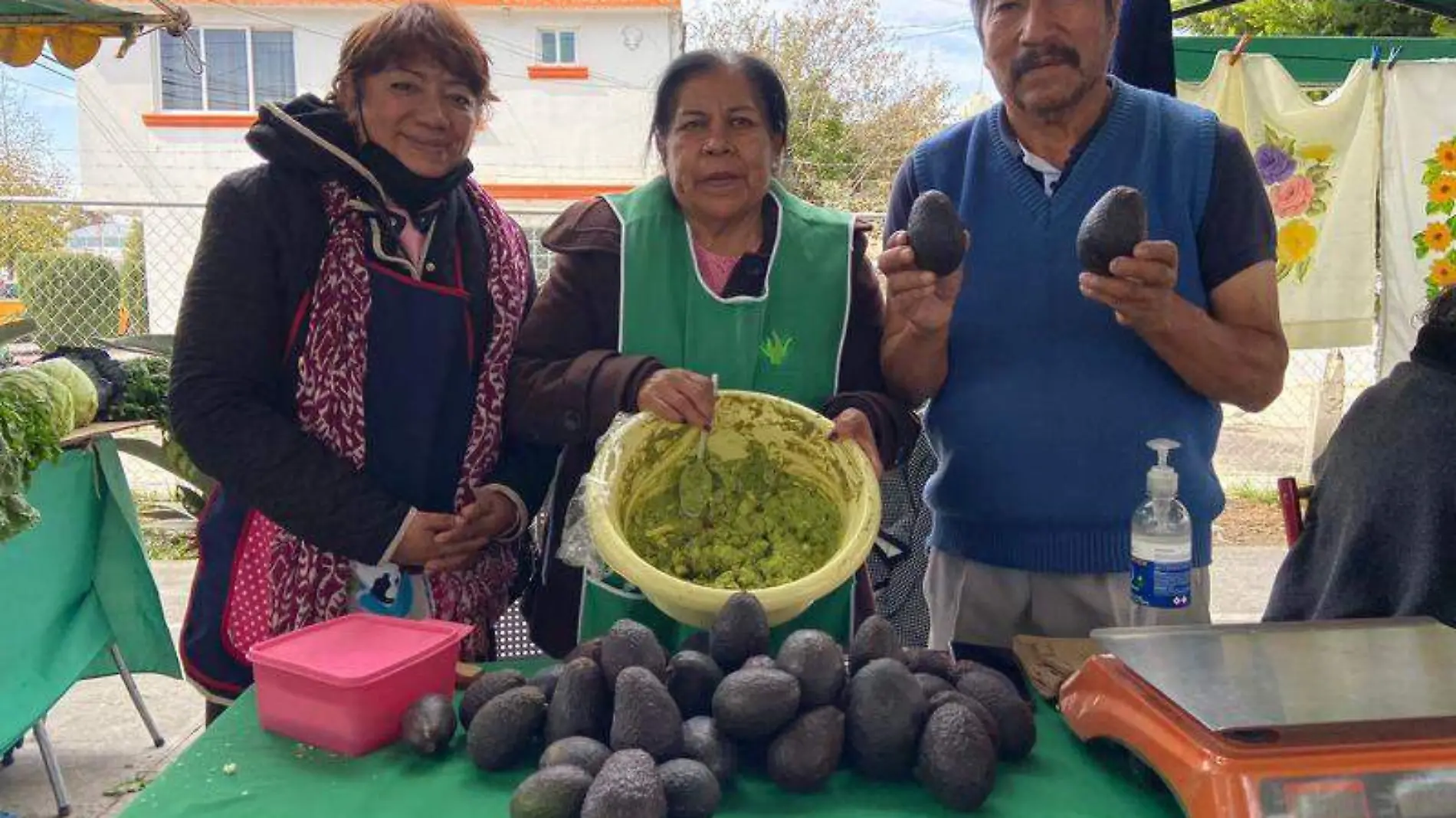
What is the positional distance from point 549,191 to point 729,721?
12.2 metres

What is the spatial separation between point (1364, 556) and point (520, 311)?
168 centimetres

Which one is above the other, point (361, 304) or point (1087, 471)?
point (361, 304)

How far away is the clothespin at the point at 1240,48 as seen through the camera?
13.7ft

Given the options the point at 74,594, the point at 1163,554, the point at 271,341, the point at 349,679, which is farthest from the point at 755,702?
the point at 74,594

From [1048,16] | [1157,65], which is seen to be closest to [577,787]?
[1048,16]

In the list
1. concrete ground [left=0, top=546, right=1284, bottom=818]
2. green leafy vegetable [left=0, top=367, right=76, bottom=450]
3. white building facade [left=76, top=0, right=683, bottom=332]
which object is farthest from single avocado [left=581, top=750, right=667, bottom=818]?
white building facade [left=76, top=0, right=683, bottom=332]

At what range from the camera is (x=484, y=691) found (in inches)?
57.6

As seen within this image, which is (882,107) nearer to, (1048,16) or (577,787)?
(1048,16)

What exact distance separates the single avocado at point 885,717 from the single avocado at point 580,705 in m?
0.30

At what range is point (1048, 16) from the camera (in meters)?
1.82

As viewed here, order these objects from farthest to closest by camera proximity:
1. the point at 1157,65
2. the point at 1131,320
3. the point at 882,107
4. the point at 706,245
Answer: the point at 882,107
the point at 1157,65
the point at 706,245
the point at 1131,320

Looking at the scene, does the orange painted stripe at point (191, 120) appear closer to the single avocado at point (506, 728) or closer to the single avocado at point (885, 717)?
the single avocado at point (506, 728)

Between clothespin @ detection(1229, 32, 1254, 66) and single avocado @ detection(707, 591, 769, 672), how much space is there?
146 inches

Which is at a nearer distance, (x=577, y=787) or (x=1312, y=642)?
(x=577, y=787)
